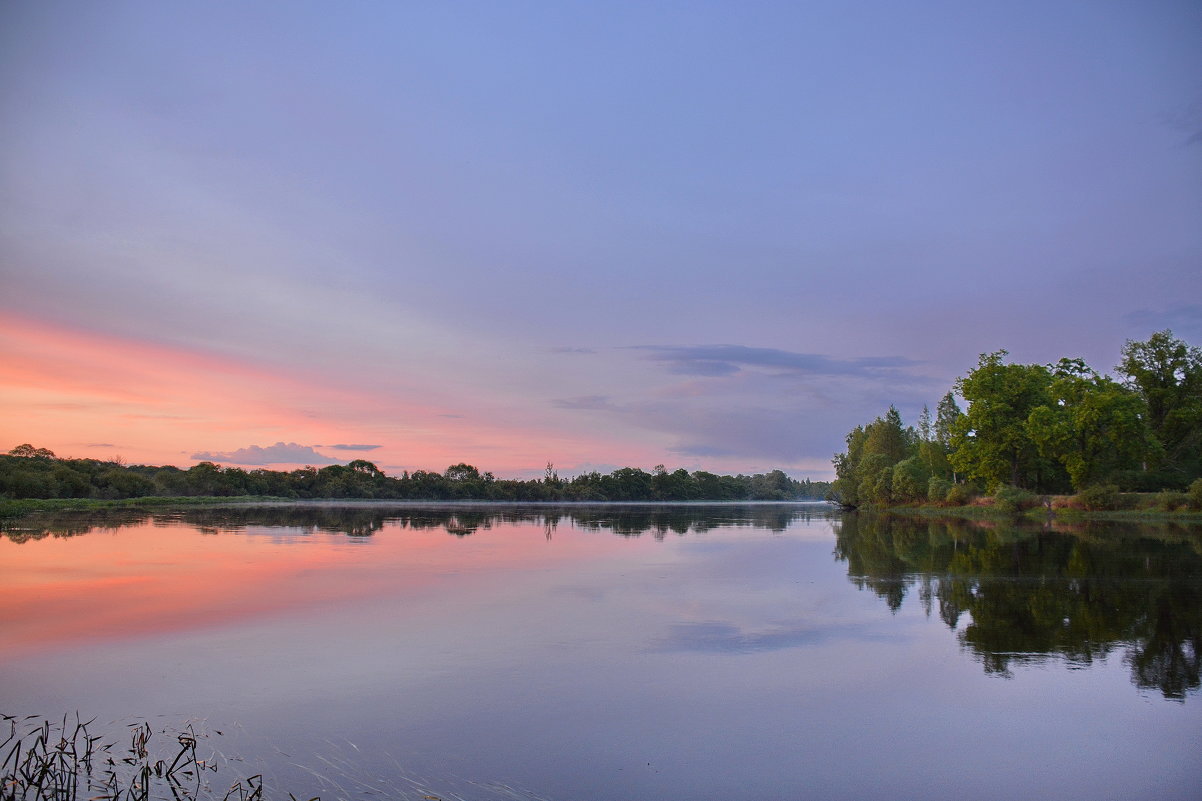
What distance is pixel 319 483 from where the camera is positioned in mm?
118750

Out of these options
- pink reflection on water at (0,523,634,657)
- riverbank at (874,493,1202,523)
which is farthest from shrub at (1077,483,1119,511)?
pink reflection on water at (0,523,634,657)

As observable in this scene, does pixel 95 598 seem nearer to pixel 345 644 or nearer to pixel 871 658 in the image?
pixel 345 644

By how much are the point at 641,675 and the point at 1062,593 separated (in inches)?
442

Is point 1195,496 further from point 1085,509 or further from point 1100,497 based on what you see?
point 1085,509

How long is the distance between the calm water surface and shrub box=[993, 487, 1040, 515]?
3230 centimetres

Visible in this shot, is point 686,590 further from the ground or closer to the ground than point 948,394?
closer to the ground

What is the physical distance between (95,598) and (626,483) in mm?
158660

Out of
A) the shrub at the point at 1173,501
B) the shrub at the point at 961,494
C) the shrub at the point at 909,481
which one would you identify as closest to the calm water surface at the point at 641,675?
the shrub at the point at 1173,501

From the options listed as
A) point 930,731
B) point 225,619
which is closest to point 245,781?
point 930,731

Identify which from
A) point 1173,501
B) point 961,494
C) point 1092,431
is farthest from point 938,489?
point 1173,501

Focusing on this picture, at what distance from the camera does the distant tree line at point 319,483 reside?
6519 cm

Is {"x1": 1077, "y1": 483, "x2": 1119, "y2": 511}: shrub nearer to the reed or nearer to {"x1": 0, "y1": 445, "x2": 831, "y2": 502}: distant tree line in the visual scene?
the reed

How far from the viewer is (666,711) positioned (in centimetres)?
757

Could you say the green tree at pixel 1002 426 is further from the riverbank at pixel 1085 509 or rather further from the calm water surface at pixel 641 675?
the calm water surface at pixel 641 675
